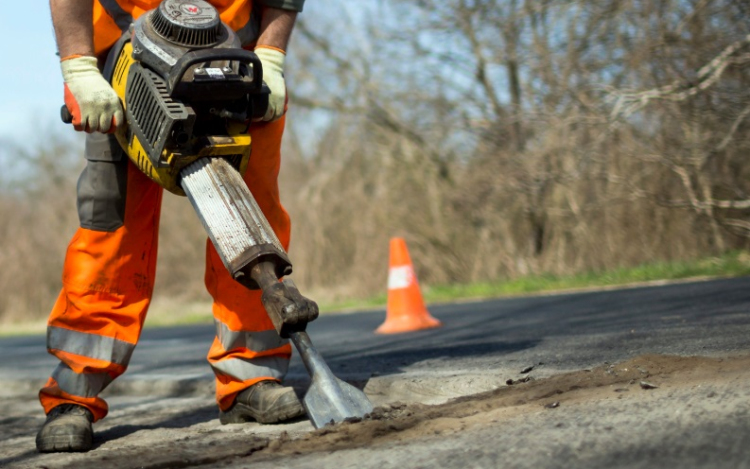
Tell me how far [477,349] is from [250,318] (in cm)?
135

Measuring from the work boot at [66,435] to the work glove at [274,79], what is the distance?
4.10 feet

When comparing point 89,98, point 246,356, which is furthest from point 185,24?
point 246,356

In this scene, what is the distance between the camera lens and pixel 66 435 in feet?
10.8

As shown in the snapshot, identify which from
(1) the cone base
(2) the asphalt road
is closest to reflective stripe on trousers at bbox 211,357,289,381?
(2) the asphalt road

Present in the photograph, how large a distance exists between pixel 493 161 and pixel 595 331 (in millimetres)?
7845

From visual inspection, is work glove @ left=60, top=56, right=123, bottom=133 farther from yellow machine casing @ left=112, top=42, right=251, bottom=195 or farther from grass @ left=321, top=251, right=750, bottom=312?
grass @ left=321, top=251, right=750, bottom=312

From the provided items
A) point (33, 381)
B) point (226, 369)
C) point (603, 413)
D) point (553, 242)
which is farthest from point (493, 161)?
point (603, 413)

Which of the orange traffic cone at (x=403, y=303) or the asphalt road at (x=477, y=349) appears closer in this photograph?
the asphalt road at (x=477, y=349)

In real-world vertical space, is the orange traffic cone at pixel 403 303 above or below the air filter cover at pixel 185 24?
below

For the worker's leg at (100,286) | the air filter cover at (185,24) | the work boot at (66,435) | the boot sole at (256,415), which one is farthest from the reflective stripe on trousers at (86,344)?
the air filter cover at (185,24)

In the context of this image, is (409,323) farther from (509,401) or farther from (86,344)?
(509,401)

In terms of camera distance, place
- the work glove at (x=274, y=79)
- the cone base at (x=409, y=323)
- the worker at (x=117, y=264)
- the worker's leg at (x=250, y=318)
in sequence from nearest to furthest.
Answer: the worker at (x=117, y=264) → the work glove at (x=274, y=79) → the worker's leg at (x=250, y=318) → the cone base at (x=409, y=323)

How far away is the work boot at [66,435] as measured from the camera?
10.8ft

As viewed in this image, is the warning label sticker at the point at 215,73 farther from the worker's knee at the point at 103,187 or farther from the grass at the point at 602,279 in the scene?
the grass at the point at 602,279
